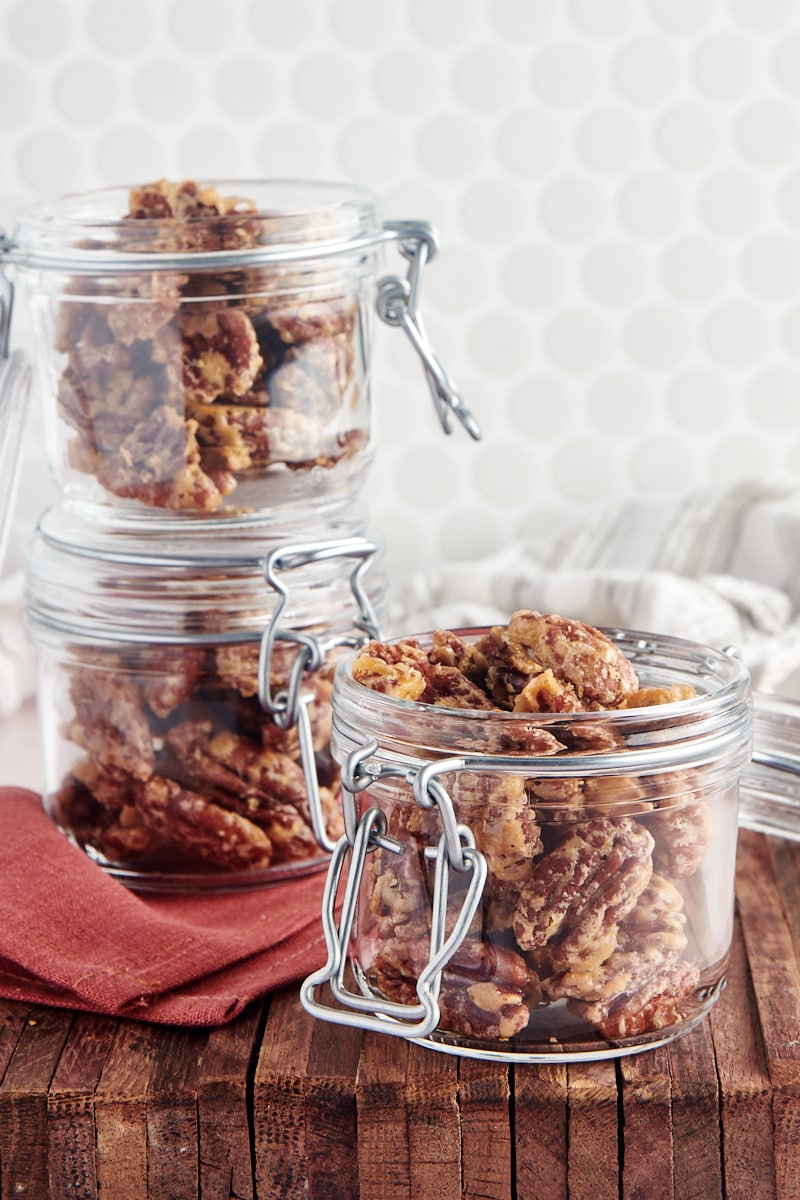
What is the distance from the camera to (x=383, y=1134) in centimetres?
66

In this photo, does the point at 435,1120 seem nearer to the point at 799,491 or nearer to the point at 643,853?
the point at 643,853

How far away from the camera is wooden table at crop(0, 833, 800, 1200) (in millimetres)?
650

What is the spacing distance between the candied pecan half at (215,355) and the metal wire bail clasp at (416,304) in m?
0.12

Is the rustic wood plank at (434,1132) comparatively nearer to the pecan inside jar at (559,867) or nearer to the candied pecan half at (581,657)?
the pecan inside jar at (559,867)

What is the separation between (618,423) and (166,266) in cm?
83

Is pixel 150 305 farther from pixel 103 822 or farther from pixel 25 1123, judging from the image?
pixel 25 1123

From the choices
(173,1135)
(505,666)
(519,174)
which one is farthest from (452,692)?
(519,174)

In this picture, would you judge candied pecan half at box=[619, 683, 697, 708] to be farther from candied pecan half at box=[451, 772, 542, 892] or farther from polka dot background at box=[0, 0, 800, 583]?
polka dot background at box=[0, 0, 800, 583]

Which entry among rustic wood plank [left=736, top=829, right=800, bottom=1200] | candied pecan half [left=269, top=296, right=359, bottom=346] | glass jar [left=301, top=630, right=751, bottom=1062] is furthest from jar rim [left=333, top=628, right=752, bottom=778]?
candied pecan half [left=269, top=296, right=359, bottom=346]

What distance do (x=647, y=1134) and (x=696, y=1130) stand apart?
0.07 feet

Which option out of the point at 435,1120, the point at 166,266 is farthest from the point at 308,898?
the point at 166,266

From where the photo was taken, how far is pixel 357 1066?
67 cm

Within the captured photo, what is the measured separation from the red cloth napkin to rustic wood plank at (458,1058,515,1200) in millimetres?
132

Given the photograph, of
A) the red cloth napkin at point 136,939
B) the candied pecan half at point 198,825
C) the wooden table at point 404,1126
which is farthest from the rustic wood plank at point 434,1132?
the candied pecan half at point 198,825
